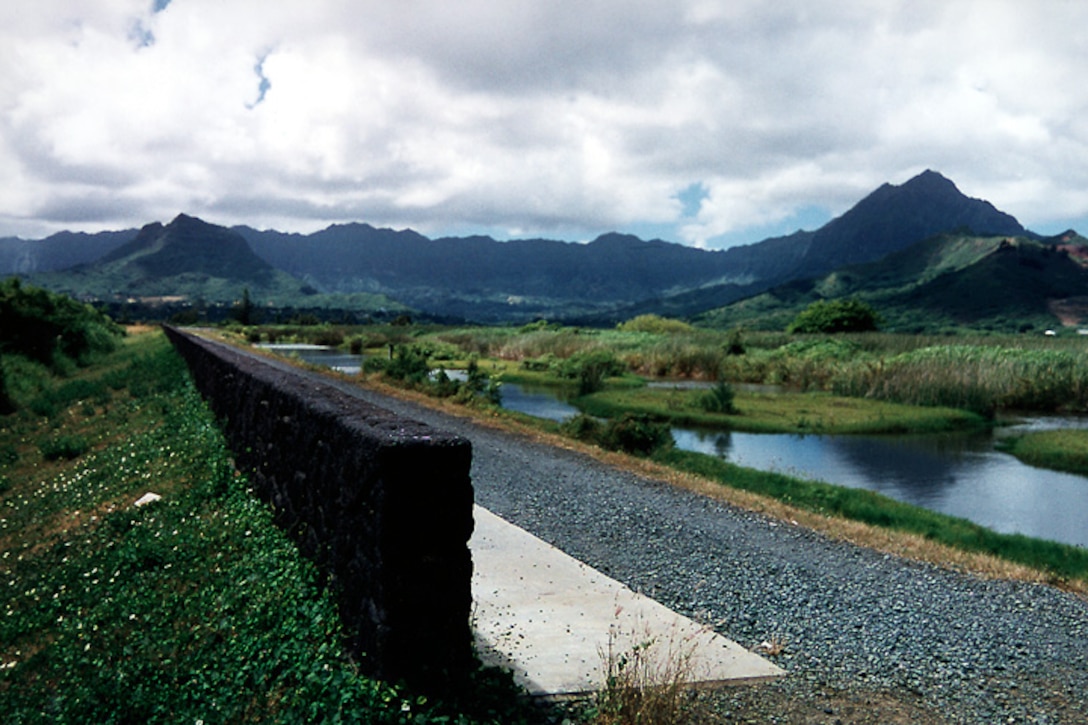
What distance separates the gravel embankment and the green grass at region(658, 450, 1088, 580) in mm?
2372

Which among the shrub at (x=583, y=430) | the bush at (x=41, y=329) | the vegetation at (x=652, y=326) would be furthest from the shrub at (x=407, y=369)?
the vegetation at (x=652, y=326)

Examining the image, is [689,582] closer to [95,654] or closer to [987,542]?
[95,654]

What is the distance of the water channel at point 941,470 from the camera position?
56.2 ft

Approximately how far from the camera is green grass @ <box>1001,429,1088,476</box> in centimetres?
2206

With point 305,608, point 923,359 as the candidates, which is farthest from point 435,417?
point 923,359

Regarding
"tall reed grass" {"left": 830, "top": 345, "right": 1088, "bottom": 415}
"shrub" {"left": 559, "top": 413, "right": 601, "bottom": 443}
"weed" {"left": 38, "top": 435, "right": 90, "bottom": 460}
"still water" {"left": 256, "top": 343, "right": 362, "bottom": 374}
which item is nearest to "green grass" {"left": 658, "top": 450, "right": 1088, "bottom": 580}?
"shrub" {"left": 559, "top": 413, "right": 601, "bottom": 443}

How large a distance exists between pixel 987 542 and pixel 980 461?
11.0m

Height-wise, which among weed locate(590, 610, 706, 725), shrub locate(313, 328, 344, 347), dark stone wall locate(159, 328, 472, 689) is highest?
dark stone wall locate(159, 328, 472, 689)

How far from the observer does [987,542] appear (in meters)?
13.0

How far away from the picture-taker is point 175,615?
6.79 metres

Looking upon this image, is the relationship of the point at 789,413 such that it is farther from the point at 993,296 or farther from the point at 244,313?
the point at 993,296

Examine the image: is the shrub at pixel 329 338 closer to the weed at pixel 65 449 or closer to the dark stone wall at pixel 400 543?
the weed at pixel 65 449

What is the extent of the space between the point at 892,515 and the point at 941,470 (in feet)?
27.4

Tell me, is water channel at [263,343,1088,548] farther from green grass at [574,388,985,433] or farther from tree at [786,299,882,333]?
tree at [786,299,882,333]
